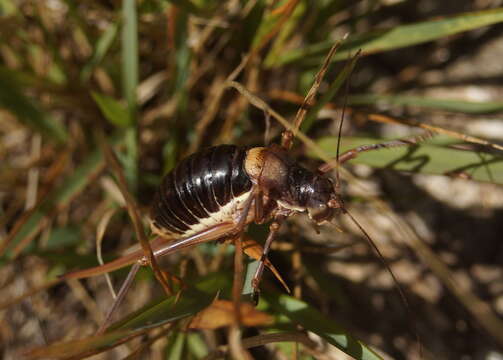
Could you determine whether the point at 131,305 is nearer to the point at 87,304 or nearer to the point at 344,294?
the point at 87,304

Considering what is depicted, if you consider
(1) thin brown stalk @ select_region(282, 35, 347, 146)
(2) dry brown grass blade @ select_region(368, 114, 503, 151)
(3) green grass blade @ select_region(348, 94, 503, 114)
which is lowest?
(2) dry brown grass blade @ select_region(368, 114, 503, 151)

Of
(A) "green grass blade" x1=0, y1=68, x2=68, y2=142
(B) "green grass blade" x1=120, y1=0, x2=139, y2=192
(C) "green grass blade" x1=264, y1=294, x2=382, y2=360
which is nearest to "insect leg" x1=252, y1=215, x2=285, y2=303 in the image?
(C) "green grass blade" x1=264, y1=294, x2=382, y2=360

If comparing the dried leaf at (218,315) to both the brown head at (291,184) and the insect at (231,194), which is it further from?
the brown head at (291,184)

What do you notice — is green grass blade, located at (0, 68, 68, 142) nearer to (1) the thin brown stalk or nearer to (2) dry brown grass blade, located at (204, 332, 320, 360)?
(1) the thin brown stalk

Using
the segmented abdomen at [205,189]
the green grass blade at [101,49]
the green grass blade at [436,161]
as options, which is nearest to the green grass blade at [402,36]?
the green grass blade at [436,161]

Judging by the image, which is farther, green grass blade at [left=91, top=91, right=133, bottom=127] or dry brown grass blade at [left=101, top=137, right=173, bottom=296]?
green grass blade at [left=91, top=91, right=133, bottom=127]
